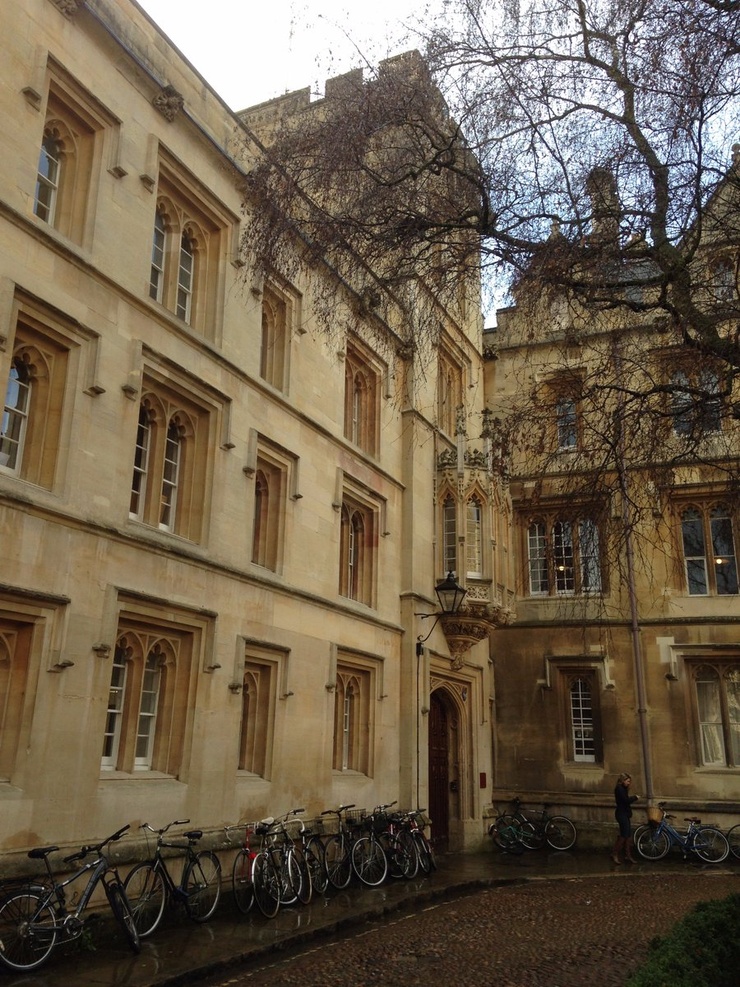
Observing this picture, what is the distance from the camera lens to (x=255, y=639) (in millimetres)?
11664

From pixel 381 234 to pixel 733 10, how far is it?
3.14 m

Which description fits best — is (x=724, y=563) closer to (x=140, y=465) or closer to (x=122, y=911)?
(x=140, y=465)

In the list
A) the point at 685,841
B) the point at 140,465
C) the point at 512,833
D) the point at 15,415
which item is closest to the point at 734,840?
the point at 685,841

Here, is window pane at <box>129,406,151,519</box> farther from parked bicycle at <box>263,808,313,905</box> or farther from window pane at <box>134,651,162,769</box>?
parked bicycle at <box>263,808,313,905</box>

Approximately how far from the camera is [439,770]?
57.2ft

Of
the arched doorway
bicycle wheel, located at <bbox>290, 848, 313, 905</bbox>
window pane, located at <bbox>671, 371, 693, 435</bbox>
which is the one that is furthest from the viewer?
the arched doorway

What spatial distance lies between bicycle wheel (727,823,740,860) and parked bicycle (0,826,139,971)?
520 inches

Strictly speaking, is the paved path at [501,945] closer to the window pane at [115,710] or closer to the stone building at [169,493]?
the stone building at [169,493]

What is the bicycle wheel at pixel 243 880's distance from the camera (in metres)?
9.73

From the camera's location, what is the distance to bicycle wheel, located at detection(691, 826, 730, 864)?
16.5 metres

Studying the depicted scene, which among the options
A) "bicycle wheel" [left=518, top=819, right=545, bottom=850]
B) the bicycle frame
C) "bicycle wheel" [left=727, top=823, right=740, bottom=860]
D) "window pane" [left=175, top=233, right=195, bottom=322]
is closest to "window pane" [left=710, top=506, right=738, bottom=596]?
"bicycle wheel" [left=727, top=823, right=740, bottom=860]

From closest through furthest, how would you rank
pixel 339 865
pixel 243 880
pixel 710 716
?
pixel 243 880 < pixel 339 865 < pixel 710 716

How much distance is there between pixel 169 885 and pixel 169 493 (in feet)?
15.0

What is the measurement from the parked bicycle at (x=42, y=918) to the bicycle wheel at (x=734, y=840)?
13198 millimetres
